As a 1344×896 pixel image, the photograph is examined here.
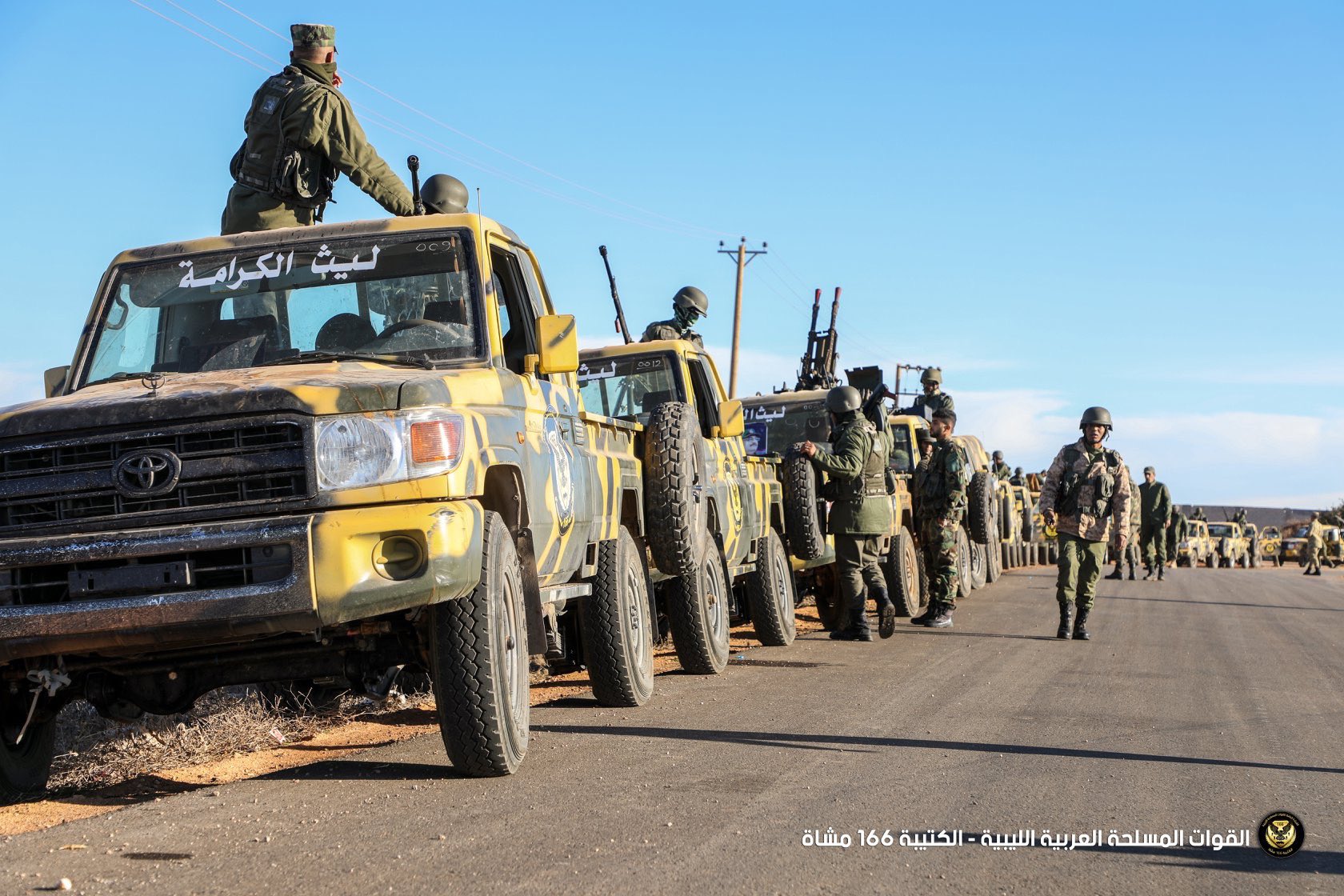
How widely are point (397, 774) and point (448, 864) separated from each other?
1653 millimetres

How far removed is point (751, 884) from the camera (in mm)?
4246

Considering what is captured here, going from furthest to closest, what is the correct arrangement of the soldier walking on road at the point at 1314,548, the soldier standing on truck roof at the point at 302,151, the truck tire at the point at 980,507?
1. the soldier walking on road at the point at 1314,548
2. the truck tire at the point at 980,507
3. the soldier standing on truck roof at the point at 302,151

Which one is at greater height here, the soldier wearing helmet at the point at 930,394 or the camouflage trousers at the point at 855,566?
the soldier wearing helmet at the point at 930,394

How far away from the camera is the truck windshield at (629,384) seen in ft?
35.4

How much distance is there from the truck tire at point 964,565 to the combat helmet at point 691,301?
19.7 ft

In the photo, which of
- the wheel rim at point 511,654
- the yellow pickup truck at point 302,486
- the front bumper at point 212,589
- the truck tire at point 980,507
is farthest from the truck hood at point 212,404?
the truck tire at point 980,507

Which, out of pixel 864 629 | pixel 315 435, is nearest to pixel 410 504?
pixel 315 435

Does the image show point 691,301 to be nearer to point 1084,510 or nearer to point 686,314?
point 686,314

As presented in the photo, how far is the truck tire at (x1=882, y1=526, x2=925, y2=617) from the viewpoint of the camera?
47.8ft

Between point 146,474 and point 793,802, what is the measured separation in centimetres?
259

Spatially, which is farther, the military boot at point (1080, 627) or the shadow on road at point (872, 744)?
the military boot at point (1080, 627)

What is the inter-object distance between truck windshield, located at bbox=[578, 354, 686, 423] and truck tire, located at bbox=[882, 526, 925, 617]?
445 centimetres

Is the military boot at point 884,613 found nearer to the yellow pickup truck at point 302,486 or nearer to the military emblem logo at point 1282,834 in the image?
the yellow pickup truck at point 302,486

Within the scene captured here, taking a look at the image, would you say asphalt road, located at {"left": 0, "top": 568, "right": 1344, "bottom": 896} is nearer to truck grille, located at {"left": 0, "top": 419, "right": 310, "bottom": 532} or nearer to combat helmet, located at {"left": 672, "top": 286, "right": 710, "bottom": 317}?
truck grille, located at {"left": 0, "top": 419, "right": 310, "bottom": 532}
